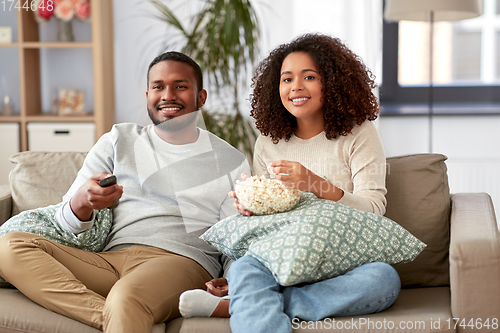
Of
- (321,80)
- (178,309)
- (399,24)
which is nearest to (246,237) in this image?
(178,309)

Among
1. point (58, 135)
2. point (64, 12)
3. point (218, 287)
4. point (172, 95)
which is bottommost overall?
point (218, 287)

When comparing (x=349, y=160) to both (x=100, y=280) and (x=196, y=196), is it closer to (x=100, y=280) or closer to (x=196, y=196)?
(x=196, y=196)


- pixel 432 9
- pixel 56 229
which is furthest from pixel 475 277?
pixel 432 9

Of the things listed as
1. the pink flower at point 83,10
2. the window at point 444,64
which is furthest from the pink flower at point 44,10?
the window at point 444,64

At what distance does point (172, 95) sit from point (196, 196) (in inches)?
12.7

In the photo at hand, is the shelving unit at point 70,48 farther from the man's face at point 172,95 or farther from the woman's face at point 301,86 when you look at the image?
the woman's face at point 301,86

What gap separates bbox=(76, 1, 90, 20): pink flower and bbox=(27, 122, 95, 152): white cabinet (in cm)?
63

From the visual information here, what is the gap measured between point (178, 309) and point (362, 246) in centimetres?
50

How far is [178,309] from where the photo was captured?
1.29 metres

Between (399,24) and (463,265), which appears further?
(399,24)

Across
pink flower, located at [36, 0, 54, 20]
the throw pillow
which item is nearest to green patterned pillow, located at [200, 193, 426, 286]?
the throw pillow

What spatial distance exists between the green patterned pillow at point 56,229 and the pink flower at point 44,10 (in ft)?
6.02

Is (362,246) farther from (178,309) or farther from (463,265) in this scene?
(178,309)

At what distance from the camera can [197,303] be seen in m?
1.20
